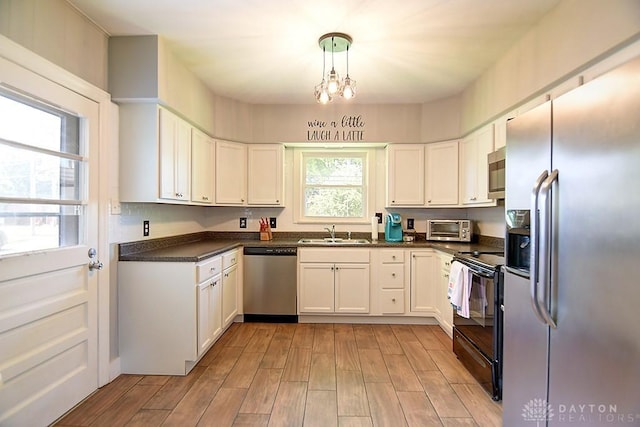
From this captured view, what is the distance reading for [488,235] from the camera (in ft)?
11.0

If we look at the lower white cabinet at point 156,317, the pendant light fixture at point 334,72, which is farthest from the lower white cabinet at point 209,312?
the pendant light fixture at point 334,72

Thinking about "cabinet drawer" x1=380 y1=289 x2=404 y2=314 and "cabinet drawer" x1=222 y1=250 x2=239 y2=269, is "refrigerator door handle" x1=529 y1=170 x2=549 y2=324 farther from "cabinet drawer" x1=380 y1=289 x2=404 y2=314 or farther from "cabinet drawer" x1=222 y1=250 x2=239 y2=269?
"cabinet drawer" x1=222 y1=250 x2=239 y2=269

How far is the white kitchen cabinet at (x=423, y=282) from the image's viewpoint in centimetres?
346

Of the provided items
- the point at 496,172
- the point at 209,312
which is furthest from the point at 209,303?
the point at 496,172

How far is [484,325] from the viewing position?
87.6 inches

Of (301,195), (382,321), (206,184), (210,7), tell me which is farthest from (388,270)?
(210,7)

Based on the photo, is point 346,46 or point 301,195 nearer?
point 346,46

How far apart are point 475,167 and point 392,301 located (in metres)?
1.66

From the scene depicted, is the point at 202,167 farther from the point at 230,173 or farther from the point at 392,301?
the point at 392,301

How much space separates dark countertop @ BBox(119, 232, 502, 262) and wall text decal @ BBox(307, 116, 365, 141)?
4.12 feet

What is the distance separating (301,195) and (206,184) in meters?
1.25

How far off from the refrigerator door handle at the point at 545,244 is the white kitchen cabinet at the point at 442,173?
2475mm

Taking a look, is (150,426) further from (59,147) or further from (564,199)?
(564,199)

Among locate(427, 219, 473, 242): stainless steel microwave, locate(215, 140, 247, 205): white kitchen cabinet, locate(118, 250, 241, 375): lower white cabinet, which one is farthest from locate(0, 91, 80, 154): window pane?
locate(427, 219, 473, 242): stainless steel microwave
